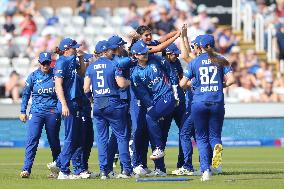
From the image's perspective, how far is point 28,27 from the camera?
34.1 metres

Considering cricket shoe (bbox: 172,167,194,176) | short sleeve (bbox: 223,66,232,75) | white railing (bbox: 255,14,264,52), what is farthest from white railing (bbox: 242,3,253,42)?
short sleeve (bbox: 223,66,232,75)

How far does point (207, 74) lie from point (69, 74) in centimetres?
243

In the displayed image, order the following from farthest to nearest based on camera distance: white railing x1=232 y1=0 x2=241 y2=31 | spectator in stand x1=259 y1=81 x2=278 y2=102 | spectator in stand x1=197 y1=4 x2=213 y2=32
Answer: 1. white railing x1=232 y1=0 x2=241 y2=31
2. spectator in stand x1=197 y1=4 x2=213 y2=32
3. spectator in stand x1=259 y1=81 x2=278 y2=102

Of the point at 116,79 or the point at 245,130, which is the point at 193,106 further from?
the point at 245,130

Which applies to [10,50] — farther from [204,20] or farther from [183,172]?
[183,172]

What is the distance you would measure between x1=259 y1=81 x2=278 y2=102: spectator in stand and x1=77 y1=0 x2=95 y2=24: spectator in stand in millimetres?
7015

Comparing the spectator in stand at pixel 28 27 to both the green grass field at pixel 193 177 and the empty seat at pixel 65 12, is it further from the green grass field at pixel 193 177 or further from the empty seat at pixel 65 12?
the green grass field at pixel 193 177

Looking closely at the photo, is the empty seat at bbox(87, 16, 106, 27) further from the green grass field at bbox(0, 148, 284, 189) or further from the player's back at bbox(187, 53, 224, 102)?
the player's back at bbox(187, 53, 224, 102)

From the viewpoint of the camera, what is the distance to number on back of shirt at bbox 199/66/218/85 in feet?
58.7

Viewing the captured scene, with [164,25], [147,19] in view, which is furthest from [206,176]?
[147,19]

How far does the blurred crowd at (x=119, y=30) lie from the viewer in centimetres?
3206

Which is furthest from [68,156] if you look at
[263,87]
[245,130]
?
[263,87]

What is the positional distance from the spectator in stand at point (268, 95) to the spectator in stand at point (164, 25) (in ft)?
13.3

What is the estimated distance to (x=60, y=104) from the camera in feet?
60.1
